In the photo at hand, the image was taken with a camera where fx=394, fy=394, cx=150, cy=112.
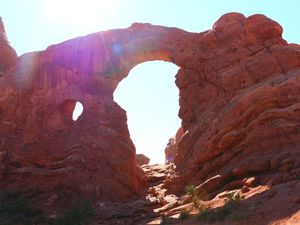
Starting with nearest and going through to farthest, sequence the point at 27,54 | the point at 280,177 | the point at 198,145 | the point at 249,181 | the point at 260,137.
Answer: the point at 280,177
the point at 249,181
the point at 260,137
the point at 198,145
the point at 27,54

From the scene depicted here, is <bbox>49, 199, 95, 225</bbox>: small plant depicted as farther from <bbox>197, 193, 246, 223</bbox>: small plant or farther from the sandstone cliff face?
<bbox>197, 193, 246, 223</bbox>: small plant

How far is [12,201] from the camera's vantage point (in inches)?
800

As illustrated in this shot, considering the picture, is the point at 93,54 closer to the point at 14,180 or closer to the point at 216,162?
the point at 14,180

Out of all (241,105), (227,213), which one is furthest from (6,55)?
(227,213)

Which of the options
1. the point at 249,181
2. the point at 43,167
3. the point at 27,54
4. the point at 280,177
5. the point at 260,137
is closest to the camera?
the point at 280,177

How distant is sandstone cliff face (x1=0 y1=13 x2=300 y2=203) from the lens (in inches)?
763

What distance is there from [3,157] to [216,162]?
1256 centimetres

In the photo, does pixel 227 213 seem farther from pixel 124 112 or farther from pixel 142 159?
pixel 142 159

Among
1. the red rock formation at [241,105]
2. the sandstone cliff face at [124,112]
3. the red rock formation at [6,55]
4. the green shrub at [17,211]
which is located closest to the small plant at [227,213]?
the red rock formation at [241,105]

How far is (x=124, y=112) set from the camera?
26.0 m

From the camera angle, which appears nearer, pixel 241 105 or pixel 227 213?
pixel 227 213

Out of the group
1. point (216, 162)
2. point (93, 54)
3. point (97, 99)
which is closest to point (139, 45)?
point (93, 54)

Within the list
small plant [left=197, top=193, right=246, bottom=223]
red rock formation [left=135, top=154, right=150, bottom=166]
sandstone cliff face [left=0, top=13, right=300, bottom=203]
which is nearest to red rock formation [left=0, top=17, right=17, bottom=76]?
sandstone cliff face [left=0, top=13, right=300, bottom=203]

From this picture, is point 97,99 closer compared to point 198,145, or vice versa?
point 198,145
